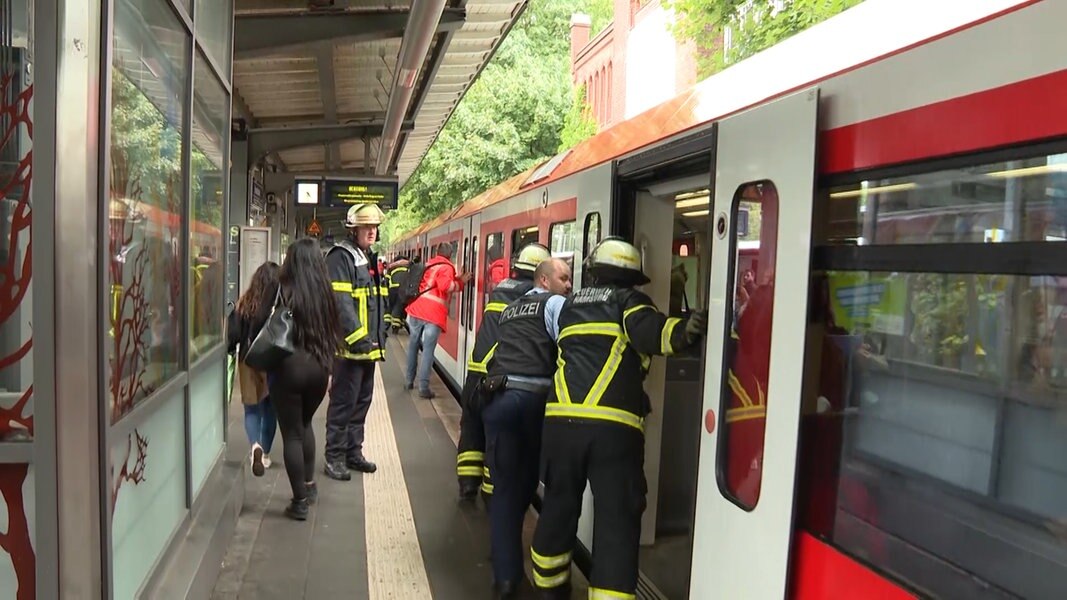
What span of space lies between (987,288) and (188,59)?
11.0 feet

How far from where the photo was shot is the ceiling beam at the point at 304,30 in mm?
6832

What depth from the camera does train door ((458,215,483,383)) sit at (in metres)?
8.64

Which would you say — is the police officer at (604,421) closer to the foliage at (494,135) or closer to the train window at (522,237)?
the train window at (522,237)

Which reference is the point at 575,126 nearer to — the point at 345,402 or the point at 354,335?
the point at 345,402

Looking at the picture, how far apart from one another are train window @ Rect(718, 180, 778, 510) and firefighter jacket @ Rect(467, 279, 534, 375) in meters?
2.11

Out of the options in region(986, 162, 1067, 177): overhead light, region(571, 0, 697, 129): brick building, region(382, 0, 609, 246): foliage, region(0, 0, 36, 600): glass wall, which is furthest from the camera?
region(571, 0, 697, 129): brick building

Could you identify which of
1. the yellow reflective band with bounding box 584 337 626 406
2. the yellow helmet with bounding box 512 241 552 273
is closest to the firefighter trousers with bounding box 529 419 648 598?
the yellow reflective band with bounding box 584 337 626 406

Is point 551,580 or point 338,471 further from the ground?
point 551,580

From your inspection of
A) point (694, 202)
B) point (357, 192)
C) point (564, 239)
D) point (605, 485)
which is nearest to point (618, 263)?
point (605, 485)

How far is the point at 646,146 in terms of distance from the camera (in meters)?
3.47

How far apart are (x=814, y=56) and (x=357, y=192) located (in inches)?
377

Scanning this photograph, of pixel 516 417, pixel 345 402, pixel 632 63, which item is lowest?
pixel 345 402

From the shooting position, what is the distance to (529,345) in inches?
152

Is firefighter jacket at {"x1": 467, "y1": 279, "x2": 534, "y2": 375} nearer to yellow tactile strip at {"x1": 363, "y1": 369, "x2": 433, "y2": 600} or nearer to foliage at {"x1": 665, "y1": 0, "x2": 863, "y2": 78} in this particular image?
yellow tactile strip at {"x1": 363, "y1": 369, "x2": 433, "y2": 600}
